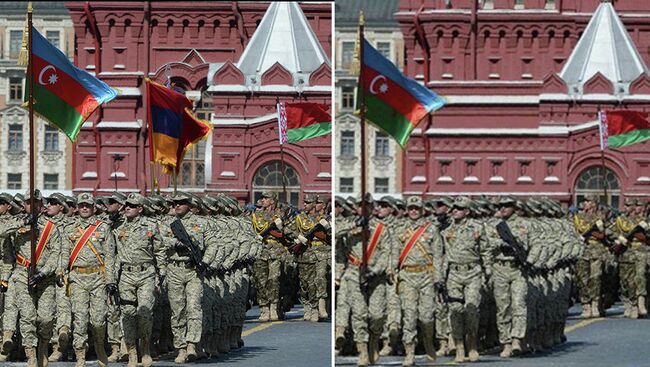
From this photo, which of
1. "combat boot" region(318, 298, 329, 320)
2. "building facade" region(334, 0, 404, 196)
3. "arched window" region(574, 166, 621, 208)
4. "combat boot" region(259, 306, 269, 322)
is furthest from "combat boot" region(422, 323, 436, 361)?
"arched window" region(574, 166, 621, 208)

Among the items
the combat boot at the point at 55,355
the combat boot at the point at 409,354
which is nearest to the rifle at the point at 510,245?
the combat boot at the point at 409,354

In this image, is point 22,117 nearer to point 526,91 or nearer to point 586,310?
point 526,91

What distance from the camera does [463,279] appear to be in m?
20.1

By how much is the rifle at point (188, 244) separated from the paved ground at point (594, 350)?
1.56m

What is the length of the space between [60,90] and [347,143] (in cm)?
3608

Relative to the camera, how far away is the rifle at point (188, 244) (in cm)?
1970

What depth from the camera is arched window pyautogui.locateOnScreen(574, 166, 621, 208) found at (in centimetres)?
5219

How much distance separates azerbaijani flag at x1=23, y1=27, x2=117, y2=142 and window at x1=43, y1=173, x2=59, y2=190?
35.9m

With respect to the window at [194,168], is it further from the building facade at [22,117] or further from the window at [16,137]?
the window at [16,137]

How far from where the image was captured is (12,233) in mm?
18453

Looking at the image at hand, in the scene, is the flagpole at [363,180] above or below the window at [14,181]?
below

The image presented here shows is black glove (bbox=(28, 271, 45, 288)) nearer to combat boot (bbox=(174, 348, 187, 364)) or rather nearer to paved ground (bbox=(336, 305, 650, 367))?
combat boot (bbox=(174, 348, 187, 364))

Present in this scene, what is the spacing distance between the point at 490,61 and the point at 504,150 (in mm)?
3079

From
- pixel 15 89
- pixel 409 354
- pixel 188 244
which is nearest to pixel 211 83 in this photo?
pixel 15 89
